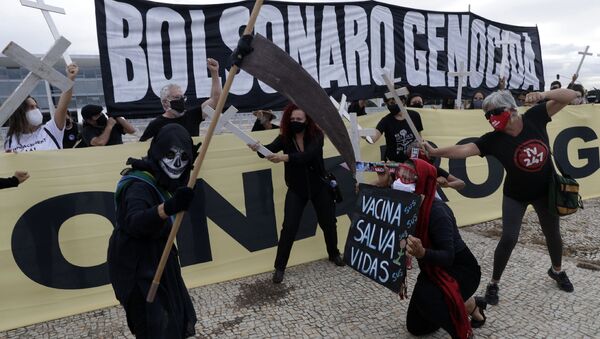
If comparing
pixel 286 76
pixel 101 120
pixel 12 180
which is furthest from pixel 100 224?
pixel 286 76

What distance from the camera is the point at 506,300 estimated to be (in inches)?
138

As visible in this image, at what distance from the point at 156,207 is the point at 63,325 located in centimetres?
224

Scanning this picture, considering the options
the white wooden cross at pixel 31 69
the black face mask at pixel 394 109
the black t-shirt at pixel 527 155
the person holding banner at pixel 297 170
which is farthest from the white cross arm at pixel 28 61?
the black face mask at pixel 394 109

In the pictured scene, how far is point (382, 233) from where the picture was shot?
114 inches

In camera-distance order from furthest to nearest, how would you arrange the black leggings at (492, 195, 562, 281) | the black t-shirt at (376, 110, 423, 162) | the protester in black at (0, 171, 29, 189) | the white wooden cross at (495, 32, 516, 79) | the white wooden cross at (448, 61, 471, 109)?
the white wooden cross at (495, 32, 516, 79)
the white wooden cross at (448, 61, 471, 109)
the black t-shirt at (376, 110, 423, 162)
the black leggings at (492, 195, 562, 281)
the protester in black at (0, 171, 29, 189)

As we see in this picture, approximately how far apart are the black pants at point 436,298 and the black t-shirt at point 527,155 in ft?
3.11

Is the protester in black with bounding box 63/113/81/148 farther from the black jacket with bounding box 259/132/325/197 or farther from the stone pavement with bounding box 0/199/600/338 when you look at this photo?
the black jacket with bounding box 259/132/325/197

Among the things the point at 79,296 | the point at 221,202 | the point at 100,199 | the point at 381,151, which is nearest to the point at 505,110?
the point at 381,151

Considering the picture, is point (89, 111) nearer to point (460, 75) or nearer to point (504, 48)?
point (460, 75)

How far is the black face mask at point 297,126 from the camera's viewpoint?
4008mm

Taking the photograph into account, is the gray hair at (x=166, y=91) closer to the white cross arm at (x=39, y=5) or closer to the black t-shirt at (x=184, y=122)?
the black t-shirt at (x=184, y=122)

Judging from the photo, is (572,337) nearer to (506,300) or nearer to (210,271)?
(506,300)

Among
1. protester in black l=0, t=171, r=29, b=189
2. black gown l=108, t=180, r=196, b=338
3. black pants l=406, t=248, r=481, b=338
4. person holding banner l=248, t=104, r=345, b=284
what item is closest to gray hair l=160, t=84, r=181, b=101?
person holding banner l=248, t=104, r=345, b=284

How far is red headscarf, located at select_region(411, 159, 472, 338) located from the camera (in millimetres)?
2682
